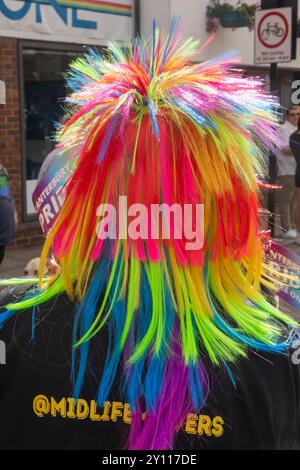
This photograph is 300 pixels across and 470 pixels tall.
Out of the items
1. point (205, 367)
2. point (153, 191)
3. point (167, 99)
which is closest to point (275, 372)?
point (205, 367)

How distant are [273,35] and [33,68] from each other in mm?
3435

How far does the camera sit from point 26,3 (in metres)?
7.29

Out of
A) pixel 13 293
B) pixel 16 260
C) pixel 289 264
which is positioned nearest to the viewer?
pixel 13 293

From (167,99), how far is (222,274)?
1.12 ft

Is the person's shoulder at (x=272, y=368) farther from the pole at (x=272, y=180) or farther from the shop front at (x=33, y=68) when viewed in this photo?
the shop front at (x=33, y=68)

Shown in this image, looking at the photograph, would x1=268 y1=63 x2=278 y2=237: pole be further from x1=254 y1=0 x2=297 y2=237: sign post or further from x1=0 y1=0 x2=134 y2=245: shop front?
x1=0 y1=0 x2=134 y2=245: shop front

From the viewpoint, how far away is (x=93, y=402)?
116 cm

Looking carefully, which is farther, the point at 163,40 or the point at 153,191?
the point at 163,40

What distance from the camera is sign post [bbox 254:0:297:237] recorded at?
538cm

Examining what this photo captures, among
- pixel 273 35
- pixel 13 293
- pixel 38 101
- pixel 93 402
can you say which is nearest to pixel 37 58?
pixel 38 101

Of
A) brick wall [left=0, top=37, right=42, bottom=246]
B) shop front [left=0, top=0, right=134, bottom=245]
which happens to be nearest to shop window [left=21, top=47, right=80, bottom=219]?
shop front [left=0, top=0, right=134, bottom=245]

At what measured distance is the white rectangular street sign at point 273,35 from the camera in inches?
213

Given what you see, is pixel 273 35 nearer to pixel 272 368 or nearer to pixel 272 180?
pixel 272 180

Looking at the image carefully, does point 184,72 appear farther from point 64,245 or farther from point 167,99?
point 64,245
